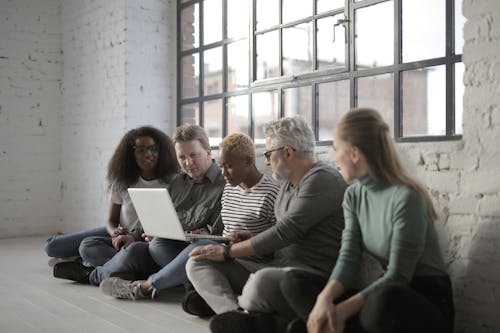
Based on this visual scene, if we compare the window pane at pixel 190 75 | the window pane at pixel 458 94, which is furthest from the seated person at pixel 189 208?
the window pane at pixel 190 75

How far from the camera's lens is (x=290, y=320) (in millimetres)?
2701

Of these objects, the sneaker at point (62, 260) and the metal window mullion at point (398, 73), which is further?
the sneaker at point (62, 260)

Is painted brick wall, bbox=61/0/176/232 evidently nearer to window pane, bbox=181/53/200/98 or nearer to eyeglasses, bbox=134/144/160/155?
window pane, bbox=181/53/200/98

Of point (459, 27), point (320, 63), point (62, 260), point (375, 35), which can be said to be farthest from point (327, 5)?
point (62, 260)

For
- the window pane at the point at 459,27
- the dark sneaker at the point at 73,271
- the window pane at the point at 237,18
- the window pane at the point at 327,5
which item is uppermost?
the window pane at the point at 237,18

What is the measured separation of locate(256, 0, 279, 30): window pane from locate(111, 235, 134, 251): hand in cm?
173

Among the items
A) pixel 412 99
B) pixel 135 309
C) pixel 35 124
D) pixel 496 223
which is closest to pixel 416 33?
pixel 412 99

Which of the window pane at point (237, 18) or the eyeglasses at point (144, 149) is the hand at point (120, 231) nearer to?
A: the eyeglasses at point (144, 149)

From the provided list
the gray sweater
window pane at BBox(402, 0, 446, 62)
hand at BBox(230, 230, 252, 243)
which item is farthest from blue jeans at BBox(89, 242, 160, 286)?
window pane at BBox(402, 0, 446, 62)

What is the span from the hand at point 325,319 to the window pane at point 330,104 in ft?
6.14

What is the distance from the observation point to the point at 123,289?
3756 mm

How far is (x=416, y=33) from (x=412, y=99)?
13.5 inches

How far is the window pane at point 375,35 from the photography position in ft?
12.1

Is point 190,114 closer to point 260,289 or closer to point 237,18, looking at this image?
point 237,18
